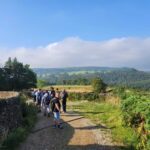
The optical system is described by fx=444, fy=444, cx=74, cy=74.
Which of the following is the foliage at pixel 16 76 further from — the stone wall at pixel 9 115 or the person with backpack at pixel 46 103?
the stone wall at pixel 9 115

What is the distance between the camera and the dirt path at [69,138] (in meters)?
19.9

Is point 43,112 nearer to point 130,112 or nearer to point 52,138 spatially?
point 130,112

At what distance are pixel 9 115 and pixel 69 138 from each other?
315 centimetres

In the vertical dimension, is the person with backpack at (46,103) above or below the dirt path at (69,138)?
above

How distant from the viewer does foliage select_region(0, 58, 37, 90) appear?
104m

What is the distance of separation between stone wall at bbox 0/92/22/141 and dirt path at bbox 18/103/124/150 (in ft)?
3.34

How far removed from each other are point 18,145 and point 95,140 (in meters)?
3.90

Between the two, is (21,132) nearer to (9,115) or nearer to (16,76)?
(9,115)

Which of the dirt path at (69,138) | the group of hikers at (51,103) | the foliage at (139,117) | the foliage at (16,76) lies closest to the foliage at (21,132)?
the dirt path at (69,138)

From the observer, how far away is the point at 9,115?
21.7 meters

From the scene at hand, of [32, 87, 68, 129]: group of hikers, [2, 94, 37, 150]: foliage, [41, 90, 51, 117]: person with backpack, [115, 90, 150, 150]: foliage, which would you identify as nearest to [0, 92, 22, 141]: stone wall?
[2, 94, 37, 150]: foliage

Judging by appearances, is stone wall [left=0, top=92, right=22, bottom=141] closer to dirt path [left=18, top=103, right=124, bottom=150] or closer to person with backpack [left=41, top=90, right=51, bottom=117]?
dirt path [left=18, top=103, right=124, bottom=150]

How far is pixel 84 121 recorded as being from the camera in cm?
2969

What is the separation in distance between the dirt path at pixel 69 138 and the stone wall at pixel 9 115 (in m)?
1.02
